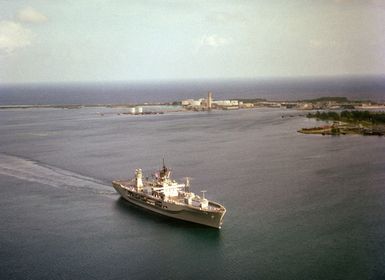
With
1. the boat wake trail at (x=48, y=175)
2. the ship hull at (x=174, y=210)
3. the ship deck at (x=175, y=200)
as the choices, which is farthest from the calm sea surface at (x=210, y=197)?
the ship deck at (x=175, y=200)

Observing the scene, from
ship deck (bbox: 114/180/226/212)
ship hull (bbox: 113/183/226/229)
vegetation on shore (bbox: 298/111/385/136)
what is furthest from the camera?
vegetation on shore (bbox: 298/111/385/136)

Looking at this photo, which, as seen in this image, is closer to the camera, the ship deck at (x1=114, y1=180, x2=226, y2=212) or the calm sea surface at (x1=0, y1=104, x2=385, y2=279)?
the calm sea surface at (x1=0, y1=104, x2=385, y2=279)

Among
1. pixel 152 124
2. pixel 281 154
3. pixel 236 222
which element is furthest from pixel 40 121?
pixel 236 222

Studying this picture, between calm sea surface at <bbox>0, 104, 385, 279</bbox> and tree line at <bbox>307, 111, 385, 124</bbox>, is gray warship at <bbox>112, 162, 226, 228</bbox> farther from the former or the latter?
tree line at <bbox>307, 111, 385, 124</bbox>

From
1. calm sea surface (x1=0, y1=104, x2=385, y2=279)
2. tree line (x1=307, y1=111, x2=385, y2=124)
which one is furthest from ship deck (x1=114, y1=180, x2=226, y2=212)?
tree line (x1=307, y1=111, x2=385, y2=124)

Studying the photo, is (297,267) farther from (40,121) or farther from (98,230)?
(40,121)

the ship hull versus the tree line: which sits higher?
the tree line

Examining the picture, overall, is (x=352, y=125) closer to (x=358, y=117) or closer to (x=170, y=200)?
(x=358, y=117)
